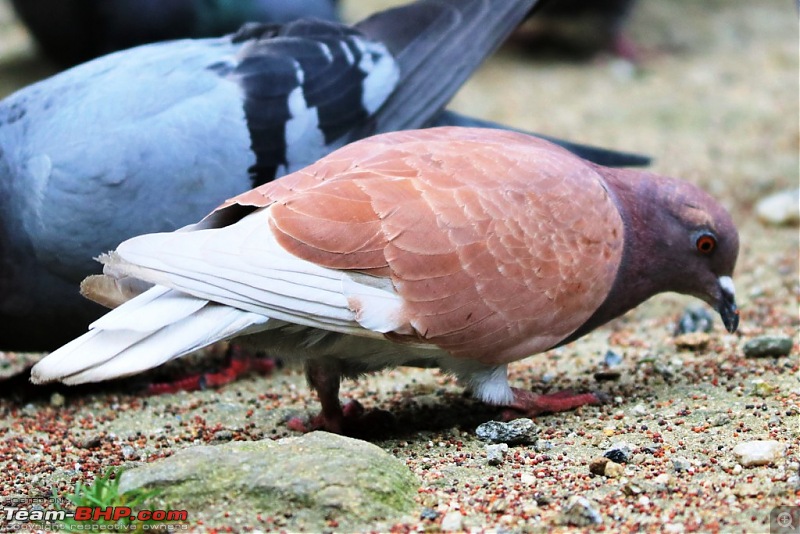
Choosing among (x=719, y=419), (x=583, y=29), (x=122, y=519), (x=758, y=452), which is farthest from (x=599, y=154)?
(x=583, y=29)

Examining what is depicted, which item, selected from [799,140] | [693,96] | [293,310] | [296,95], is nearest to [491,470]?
[293,310]

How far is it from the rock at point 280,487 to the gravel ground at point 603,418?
86 mm

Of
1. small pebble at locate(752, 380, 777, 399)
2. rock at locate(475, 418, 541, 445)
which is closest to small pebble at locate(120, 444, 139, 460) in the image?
rock at locate(475, 418, 541, 445)

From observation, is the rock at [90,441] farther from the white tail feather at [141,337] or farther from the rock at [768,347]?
the rock at [768,347]

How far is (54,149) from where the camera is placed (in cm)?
412

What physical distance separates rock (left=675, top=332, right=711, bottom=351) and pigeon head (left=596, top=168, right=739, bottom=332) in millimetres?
557

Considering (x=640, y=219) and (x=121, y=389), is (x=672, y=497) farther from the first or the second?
(x=121, y=389)

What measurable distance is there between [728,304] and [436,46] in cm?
184

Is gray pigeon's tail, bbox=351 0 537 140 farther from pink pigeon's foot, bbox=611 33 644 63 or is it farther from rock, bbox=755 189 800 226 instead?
pink pigeon's foot, bbox=611 33 644 63

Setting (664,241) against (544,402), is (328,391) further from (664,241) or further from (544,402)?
(664,241)

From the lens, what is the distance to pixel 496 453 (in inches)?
126

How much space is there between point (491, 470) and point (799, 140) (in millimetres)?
5369

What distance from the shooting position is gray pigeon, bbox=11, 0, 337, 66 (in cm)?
658

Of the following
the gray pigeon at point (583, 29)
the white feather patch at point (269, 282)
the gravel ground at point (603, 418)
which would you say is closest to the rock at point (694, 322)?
the gravel ground at point (603, 418)
